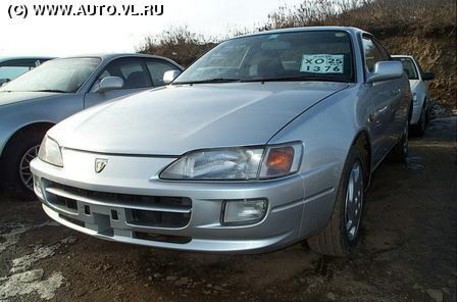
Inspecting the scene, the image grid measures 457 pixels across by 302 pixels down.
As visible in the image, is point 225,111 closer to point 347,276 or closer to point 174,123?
point 174,123

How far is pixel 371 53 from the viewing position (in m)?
3.90

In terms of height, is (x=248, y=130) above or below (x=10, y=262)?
above

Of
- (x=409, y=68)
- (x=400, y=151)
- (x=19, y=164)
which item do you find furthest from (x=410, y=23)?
(x=19, y=164)

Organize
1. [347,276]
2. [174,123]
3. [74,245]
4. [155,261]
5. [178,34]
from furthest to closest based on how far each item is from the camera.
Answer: [178,34], [74,245], [155,261], [347,276], [174,123]

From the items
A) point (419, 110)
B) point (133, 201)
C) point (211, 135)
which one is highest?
point (211, 135)

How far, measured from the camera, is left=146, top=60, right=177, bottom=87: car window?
5355 mm

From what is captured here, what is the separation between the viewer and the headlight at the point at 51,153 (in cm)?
244

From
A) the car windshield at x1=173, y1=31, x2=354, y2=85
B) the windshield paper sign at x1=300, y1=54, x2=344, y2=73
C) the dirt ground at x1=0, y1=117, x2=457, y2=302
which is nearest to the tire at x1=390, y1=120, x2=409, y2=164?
the dirt ground at x1=0, y1=117, x2=457, y2=302

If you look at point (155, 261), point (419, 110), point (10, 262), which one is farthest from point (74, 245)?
point (419, 110)

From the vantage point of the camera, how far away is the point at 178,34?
16656 millimetres

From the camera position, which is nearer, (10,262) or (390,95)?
(10,262)

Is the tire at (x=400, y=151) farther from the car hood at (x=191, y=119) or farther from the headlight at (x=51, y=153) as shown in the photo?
the headlight at (x=51, y=153)

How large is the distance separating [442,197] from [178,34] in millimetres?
14175

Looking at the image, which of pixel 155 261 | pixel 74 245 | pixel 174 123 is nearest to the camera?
pixel 174 123
